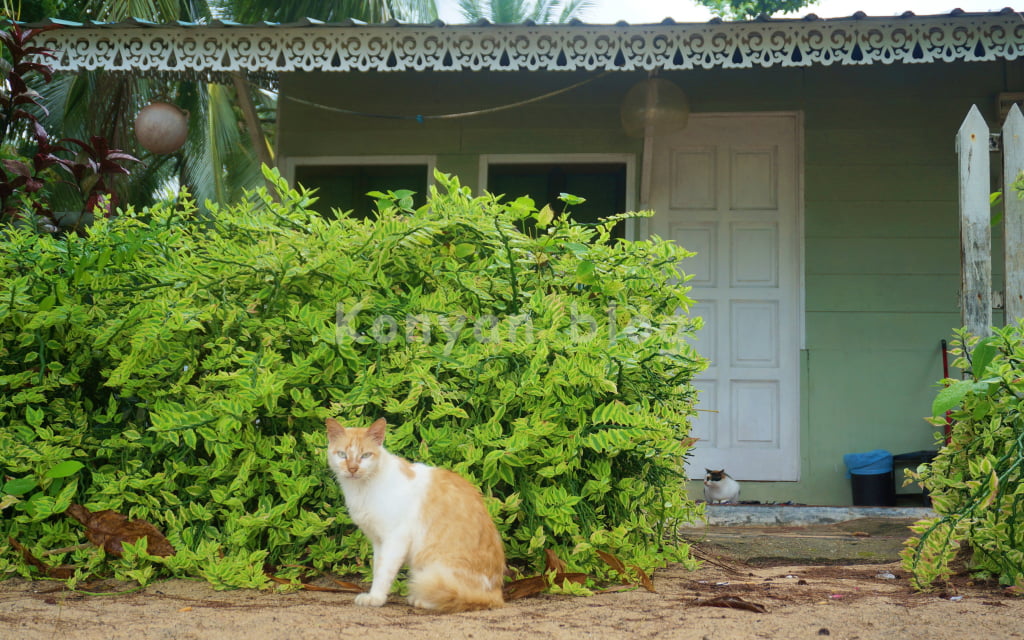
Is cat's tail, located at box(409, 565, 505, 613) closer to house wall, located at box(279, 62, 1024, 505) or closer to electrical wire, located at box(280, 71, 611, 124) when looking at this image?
house wall, located at box(279, 62, 1024, 505)

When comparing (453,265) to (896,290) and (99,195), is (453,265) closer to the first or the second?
(99,195)

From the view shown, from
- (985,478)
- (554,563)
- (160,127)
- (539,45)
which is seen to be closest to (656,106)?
(539,45)

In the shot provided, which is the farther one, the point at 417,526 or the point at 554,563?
the point at 554,563

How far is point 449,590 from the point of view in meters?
2.47

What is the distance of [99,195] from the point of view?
402 cm

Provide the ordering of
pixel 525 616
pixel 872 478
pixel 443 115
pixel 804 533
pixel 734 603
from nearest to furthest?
pixel 525 616
pixel 734 603
pixel 804 533
pixel 872 478
pixel 443 115

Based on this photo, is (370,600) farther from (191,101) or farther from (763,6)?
(763,6)

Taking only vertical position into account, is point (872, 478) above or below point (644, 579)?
above

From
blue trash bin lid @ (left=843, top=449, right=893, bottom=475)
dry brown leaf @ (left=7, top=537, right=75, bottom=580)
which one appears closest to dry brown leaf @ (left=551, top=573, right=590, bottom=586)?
dry brown leaf @ (left=7, top=537, right=75, bottom=580)

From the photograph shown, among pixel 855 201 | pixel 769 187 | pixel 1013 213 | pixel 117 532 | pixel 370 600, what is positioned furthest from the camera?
pixel 769 187

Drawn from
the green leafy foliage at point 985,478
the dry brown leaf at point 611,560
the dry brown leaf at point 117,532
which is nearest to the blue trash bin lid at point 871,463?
the green leafy foliage at point 985,478

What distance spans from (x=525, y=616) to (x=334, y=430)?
776mm

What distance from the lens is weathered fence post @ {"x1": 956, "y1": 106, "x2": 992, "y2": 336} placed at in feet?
12.5

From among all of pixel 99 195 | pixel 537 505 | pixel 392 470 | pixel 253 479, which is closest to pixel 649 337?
pixel 537 505
